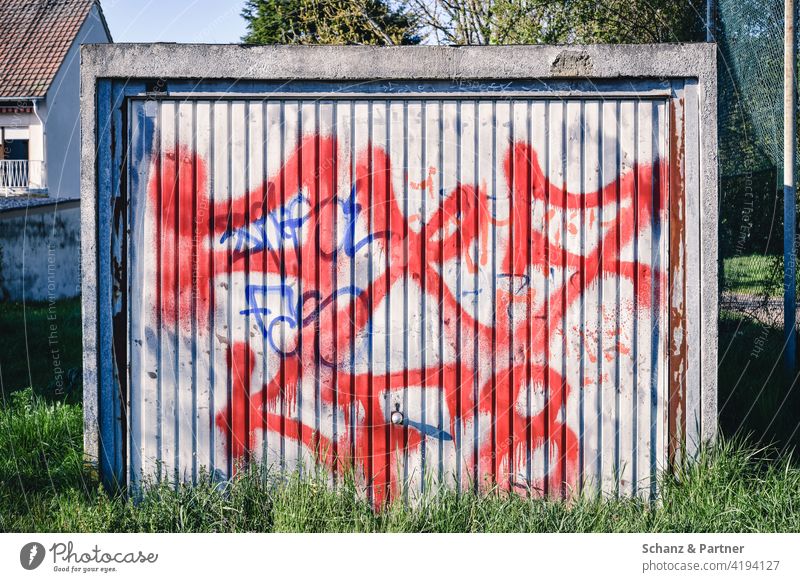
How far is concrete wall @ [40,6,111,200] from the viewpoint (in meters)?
19.5

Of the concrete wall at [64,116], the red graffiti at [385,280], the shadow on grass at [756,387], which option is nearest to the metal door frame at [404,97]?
the red graffiti at [385,280]

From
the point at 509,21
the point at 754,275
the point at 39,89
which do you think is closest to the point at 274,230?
the point at 754,275

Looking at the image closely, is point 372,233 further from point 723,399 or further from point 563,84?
point 723,399

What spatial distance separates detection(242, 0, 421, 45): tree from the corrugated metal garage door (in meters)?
7.36

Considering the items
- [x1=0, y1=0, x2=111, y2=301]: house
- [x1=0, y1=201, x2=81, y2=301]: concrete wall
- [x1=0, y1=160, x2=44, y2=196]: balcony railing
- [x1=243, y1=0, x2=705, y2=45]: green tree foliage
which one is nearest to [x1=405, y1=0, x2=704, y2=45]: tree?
[x1=243, y1=0, x2=705, y2=45]: green tree foliage

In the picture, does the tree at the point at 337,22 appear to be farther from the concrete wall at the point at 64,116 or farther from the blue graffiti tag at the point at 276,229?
the concrete wall at the point at 64,116

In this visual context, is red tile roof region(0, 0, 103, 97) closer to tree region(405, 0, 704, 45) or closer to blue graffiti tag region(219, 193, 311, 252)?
tree region(405, 0, 704, 45)

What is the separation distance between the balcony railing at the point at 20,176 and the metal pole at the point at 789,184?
59.0 feet

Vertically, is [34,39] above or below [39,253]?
above

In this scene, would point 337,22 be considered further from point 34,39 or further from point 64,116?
point 64,116

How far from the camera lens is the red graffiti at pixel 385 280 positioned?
4258 mm

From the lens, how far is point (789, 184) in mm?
6305

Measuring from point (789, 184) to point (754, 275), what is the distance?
1.25 m

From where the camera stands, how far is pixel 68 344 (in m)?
9.09
